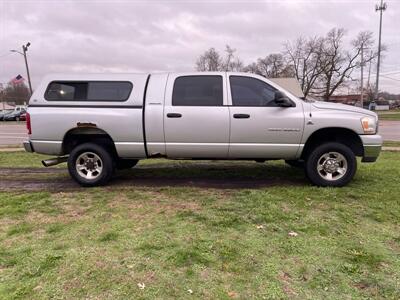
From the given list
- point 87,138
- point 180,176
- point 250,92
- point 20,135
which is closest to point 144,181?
point 180,176

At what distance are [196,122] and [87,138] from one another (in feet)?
6.57

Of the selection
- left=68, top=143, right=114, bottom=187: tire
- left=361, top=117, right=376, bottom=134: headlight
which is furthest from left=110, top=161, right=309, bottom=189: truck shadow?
left=361, top=117, right=376, bottom=134: headlight

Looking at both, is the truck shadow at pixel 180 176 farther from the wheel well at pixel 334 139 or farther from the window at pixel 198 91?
the window at pixel 198 91

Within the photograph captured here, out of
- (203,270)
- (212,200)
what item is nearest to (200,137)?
(212,200)

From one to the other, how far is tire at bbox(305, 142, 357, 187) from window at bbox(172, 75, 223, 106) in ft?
5.86

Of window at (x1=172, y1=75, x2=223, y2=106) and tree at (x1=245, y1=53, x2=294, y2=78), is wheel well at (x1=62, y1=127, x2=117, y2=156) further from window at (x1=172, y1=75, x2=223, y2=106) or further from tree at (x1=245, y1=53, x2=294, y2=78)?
tree at (x1=245, y1=53, x2=294, y2=78)

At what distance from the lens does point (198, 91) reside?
6.06 meters

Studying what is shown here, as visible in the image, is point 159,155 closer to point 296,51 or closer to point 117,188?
point 117,188

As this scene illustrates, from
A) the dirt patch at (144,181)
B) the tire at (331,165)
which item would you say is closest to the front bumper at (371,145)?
the tire at (331,165)

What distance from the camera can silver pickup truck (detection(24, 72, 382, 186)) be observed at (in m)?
5.86

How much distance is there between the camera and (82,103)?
609 centimetres

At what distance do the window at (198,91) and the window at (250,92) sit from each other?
245 mm

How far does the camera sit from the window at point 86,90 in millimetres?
6133

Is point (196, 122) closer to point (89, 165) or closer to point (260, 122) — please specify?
point (260, 122)
